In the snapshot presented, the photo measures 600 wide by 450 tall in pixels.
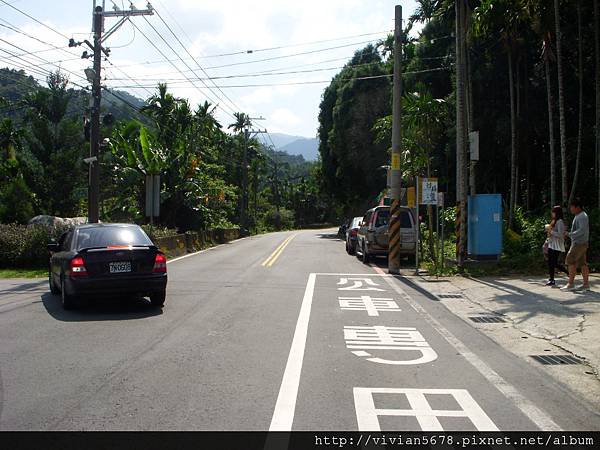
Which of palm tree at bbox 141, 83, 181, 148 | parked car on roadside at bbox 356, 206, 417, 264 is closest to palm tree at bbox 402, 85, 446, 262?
parked car on roadside at bbox 356, 206, 417, 264

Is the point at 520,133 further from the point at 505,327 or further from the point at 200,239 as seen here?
the point at 505,327

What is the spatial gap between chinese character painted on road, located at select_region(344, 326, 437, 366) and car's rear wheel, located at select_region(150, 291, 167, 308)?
3.50 metres

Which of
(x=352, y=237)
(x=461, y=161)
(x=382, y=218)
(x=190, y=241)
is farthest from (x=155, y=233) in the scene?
(x=461, y=161)

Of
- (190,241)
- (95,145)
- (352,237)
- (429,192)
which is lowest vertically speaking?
(190,241)

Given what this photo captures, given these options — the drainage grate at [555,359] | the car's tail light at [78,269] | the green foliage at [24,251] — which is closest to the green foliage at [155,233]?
the green foliage at [24,251]

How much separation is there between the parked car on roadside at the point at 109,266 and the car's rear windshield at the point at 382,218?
10.6m

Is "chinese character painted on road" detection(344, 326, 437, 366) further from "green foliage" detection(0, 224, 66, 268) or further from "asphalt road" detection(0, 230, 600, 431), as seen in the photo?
"green foliage" detection(0, 224, 66, 268)

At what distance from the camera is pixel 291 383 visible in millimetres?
5652

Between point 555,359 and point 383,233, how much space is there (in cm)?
1258

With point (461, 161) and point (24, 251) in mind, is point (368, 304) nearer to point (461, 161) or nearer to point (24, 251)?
point (461, 161)

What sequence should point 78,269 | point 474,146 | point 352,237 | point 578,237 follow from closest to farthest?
point 78,269 < point 578,237 < point 474,146 < point 352,237

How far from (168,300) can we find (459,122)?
1049cm

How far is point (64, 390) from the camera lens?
17.7 feet

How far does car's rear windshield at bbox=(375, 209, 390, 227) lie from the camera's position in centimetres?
1952
